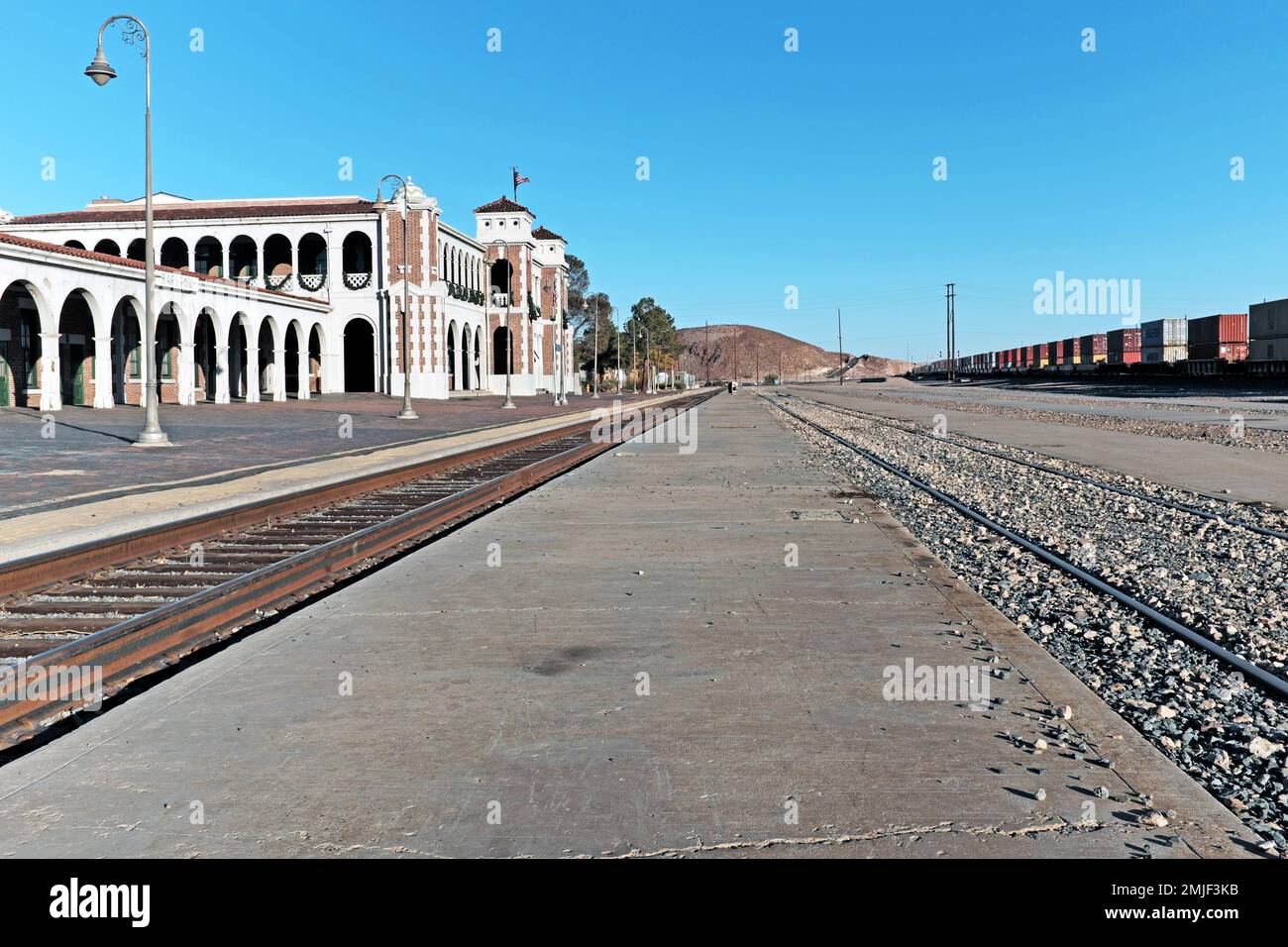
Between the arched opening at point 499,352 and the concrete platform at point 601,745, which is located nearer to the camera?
the concrete platform at point 601,745

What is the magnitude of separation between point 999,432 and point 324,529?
2708 cm

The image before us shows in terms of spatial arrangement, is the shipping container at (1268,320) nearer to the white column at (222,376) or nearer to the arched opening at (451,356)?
the arched opening at (451,356)

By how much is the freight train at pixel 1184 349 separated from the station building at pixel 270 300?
5548cm

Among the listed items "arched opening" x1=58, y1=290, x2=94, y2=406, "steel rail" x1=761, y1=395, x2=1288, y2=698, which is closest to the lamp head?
"steel rail" x1=761, y1=395, x2=1288, y2=698

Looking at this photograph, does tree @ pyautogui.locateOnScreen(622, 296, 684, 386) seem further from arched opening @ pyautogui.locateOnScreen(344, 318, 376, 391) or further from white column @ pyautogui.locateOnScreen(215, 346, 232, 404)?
white column @ pyautogui.locateOnScreen(215, 346, 232, 404)

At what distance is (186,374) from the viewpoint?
44.1m

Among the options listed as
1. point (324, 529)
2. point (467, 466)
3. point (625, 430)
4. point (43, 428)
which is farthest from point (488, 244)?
point (324, 529)

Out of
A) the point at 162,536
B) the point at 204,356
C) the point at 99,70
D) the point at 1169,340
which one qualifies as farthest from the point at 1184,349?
the point at 162,536

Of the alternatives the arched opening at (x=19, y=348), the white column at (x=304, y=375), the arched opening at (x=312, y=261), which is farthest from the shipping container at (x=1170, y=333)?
the arched opening at (x=19, y=348)

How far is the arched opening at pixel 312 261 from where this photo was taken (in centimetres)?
6391

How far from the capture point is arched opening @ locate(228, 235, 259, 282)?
65875 millimetres

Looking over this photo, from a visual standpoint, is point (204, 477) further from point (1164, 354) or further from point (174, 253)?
point (1164, 354)

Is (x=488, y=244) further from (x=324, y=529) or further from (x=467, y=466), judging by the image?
(x=324, y=529)

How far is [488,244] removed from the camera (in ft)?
255
